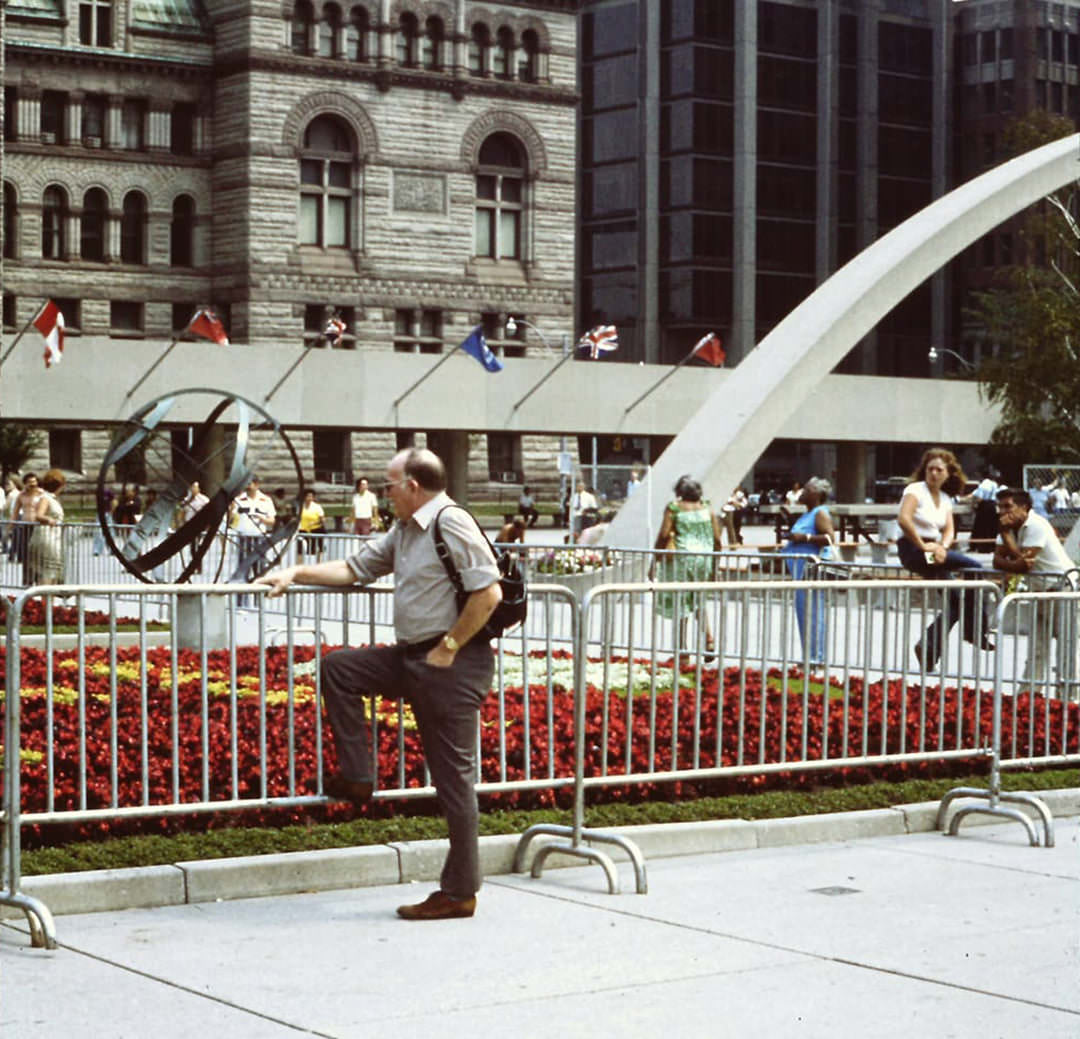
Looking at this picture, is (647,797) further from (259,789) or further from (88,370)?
(88,370)

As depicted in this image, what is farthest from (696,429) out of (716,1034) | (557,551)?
(716,1034)

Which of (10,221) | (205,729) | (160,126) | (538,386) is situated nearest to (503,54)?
(160,126)

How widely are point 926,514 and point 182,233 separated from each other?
67.1 m

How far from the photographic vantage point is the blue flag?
4781cm

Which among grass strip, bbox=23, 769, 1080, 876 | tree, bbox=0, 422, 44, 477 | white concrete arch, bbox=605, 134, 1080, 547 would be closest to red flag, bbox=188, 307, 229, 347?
white concrete arch, bbox=605, 134, 1080, 547

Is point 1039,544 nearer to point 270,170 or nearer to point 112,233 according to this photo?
point 270,170

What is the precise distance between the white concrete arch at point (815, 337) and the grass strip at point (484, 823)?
16194 millimetres

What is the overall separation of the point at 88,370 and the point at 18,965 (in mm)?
40469

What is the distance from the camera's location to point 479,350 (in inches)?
1906

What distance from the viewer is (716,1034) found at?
6.87 metres

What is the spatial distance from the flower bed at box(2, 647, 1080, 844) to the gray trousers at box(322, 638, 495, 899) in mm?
520

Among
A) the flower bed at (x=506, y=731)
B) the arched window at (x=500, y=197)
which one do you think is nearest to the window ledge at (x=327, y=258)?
the arched window at (x=500, y=197)

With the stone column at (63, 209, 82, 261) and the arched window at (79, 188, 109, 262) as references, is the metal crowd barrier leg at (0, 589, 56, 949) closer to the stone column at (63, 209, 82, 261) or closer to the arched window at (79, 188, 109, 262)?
the stone column at (63, 209, 82, 261)

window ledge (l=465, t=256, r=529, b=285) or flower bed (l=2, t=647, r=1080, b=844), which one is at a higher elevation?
window ledge (l=465, t=256, r=529, b=285)
